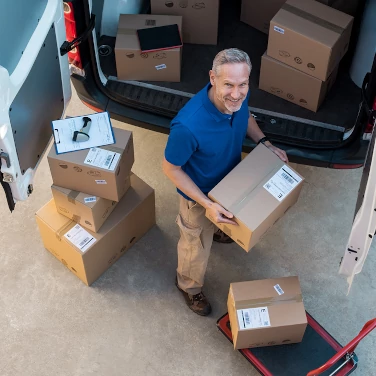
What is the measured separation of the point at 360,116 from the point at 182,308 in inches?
56.7

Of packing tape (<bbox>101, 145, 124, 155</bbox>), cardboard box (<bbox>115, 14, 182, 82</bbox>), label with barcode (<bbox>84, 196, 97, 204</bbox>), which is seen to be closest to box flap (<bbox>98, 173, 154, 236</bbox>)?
label with barcode (<bbox>84, 196, 97, 204</bbox>)

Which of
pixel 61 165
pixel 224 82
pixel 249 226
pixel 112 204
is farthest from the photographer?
pixel 112 204

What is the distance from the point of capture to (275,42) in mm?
3451

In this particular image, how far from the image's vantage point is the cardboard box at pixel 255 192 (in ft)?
9.05

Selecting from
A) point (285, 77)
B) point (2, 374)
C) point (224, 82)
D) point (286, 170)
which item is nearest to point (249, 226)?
point (286, 170)

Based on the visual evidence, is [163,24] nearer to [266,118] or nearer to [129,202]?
[266,118]

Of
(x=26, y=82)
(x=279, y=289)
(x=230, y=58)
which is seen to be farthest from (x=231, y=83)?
(x=279, y=289)

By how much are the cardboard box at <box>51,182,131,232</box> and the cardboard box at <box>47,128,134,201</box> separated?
33 mm

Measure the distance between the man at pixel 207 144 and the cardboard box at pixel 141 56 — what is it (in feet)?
2.72

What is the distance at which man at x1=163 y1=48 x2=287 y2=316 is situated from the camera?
2.51 m

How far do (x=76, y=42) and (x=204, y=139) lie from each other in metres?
1.05

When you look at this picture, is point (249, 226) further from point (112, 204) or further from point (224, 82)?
point (112, 204)

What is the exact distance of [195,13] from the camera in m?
3.85

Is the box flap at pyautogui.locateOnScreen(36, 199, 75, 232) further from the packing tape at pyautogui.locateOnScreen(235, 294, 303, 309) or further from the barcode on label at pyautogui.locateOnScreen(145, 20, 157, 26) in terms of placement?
the barcode on label at pyautogui.locateOnScreen(145, 20, 157, 26)
